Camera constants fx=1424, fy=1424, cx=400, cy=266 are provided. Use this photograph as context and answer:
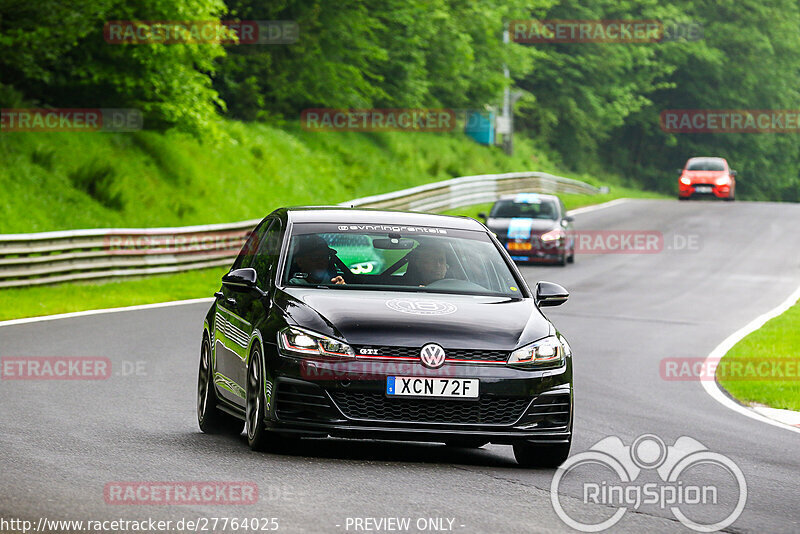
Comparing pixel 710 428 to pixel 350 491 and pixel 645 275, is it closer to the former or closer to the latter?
pixel 350 491

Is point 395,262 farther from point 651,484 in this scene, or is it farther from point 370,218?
point 651,484

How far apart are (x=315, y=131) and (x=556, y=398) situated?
36.2m

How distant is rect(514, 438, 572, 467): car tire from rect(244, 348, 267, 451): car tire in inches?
61.9

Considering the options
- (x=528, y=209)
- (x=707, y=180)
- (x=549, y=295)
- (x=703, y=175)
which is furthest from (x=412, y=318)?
(x=703, y=175)

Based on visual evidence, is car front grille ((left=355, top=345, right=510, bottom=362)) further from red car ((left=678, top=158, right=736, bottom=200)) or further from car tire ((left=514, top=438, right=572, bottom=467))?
red car ((left=678, top=158, right=736, bottom=200))

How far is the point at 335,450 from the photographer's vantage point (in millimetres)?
9234

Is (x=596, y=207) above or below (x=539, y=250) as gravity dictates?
below

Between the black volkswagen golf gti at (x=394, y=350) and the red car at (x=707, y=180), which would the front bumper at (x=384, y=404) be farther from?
the red car at (x=707, y=180)

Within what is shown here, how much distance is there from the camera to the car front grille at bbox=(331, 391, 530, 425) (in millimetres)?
8406

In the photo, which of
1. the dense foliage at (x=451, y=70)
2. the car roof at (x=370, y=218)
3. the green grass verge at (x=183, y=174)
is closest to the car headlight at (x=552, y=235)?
the green grass verge at (x=183, y=174)

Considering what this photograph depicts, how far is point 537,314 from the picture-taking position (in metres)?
9.11

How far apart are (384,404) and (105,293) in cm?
1607

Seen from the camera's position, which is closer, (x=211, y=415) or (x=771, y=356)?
(x=211, y=415)

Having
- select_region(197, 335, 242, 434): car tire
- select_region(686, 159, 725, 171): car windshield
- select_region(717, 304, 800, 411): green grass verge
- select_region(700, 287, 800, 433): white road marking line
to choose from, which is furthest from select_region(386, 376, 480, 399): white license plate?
select_region(686, 159, 725, 171): car windshield
